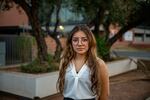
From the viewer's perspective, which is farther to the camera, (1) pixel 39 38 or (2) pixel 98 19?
(2) pixel 98 19

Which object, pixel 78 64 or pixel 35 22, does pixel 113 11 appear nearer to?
pixel 35 22

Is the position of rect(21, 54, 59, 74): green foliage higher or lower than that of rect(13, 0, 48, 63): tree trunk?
lower

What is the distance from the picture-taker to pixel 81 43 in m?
2.90

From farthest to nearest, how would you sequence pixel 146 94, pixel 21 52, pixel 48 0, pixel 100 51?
pixel 21 52 < pixel 100 51 < pixel 48 0 < pixel 146 94

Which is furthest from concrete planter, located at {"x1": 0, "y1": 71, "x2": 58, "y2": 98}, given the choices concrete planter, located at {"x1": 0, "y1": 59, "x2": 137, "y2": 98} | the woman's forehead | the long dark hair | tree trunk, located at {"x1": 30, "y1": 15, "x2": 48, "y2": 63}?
the woman's forehead

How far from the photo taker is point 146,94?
966 cm

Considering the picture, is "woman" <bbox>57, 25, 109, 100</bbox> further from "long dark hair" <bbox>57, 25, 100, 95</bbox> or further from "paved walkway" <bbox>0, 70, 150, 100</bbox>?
"paved walkway" <bbox>0, 70, 150, 100</bbox>

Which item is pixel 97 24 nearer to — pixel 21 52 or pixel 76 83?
pixel 21 52

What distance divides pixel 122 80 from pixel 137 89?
1.72 meters

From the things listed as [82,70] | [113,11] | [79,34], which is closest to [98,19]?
[113,11]

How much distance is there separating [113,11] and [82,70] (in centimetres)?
1024

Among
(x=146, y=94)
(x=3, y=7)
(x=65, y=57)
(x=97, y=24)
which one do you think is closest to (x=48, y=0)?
(x=3, y=7)

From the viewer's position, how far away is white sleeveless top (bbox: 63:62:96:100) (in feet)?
9.18

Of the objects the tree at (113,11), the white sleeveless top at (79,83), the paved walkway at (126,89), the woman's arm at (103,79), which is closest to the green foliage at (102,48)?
the tree at (113,11)
